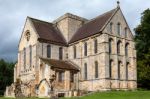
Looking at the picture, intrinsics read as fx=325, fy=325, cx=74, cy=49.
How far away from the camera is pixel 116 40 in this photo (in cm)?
5275

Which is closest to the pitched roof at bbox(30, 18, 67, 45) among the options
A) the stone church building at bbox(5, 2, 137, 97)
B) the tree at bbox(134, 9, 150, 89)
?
the stone church building at bbox(5, 2, 137, 97)

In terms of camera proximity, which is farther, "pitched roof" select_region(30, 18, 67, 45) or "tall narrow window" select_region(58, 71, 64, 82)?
"pitched roof" select_region(30, 18, 67, 45)

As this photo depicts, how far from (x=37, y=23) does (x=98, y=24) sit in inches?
453

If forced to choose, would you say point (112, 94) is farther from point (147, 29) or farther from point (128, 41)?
point (147, 29)

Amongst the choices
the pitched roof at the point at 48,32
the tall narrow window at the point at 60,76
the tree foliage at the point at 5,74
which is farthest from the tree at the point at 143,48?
the tree foliage at the point at 5,74

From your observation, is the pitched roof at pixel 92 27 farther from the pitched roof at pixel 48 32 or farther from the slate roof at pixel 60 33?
the pitched roof at pixel 48 32

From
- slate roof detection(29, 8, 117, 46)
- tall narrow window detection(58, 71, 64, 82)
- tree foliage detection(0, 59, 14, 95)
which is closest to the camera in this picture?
tall narrow window detection(58, 71, 64, 82)

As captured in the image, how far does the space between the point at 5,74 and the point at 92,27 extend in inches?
1560

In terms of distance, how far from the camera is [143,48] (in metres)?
61.7

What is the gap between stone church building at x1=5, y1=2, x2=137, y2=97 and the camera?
50.5 meters

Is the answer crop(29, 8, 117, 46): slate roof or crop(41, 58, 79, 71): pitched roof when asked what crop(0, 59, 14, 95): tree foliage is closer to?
crop(29, 8, 117, 46): slate roof

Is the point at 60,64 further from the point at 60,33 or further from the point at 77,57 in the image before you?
the point at 60,33

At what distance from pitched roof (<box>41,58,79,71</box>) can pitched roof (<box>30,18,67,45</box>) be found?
351 centimetres

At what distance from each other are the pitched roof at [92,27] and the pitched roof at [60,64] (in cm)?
441
